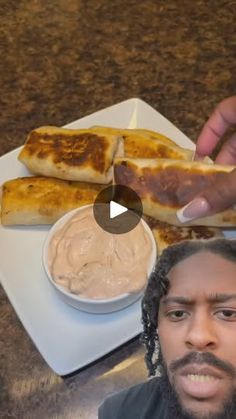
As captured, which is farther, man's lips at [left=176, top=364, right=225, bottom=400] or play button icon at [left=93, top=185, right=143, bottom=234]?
play button icon at [left=93, top=185, right=143, bottom=234]

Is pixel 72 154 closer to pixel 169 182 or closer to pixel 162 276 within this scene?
pixel 169 182

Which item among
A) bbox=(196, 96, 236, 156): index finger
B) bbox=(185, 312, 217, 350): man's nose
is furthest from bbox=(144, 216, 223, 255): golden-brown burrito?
bbox=(185, 312, 217, 350): man's nose

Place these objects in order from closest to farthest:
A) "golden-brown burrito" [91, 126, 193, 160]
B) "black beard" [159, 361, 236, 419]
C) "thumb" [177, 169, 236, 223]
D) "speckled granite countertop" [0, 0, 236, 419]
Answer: "black beard" [159, 361, 236, 419], "thumb" [177, 169, 236, 223], "golden-brown burrito" [91, 126, 193, 160], "speckled granite countertop" [0, 0, 236, 419]

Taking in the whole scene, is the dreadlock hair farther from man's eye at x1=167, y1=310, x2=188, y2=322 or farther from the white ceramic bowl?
the white ceramic bowl

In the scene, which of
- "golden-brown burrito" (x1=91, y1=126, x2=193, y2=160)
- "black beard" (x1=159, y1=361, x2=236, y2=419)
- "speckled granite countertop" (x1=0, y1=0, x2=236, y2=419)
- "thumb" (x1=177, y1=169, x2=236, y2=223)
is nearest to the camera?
"black beard" (x1=159, y1=361, x2=236, y2=419)

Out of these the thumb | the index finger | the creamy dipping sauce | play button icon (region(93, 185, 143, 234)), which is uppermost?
the thumb

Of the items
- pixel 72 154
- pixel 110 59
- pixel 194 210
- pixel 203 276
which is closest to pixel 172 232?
pixel 194 210

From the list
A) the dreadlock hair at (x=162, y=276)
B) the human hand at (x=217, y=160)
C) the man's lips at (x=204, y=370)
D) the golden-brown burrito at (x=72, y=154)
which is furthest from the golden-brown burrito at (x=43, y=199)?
the man's lips at (x=204, y=370)

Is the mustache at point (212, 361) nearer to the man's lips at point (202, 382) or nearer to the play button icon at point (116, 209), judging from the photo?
the man's lips at point (202, 382)
